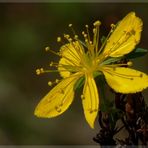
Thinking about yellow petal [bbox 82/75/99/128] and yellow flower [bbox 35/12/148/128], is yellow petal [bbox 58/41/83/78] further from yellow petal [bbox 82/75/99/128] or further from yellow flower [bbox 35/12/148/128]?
yellow petal [bbox 82/75/99/128]

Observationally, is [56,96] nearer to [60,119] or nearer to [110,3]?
[60,119]

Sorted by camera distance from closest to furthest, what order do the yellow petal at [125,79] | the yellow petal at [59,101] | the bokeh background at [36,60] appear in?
the yellow petal at [125,79] → the yellow petal at [59,101] → the bokeh background at [36,60]

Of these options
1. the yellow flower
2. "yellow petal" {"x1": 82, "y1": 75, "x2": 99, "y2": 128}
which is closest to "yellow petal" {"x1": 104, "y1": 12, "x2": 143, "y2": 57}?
the yellow flower

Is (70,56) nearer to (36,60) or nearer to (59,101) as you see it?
(59,101)

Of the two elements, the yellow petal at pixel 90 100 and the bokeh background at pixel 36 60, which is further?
the bokeh background at pixel 36 60

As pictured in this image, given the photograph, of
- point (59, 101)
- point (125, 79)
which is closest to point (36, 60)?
point (59, 101)

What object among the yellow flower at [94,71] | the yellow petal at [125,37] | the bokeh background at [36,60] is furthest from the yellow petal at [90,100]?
the bokeh background at [36,60]

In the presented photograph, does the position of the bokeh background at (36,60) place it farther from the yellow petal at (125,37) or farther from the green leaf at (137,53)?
the green leaf at (137,53)
